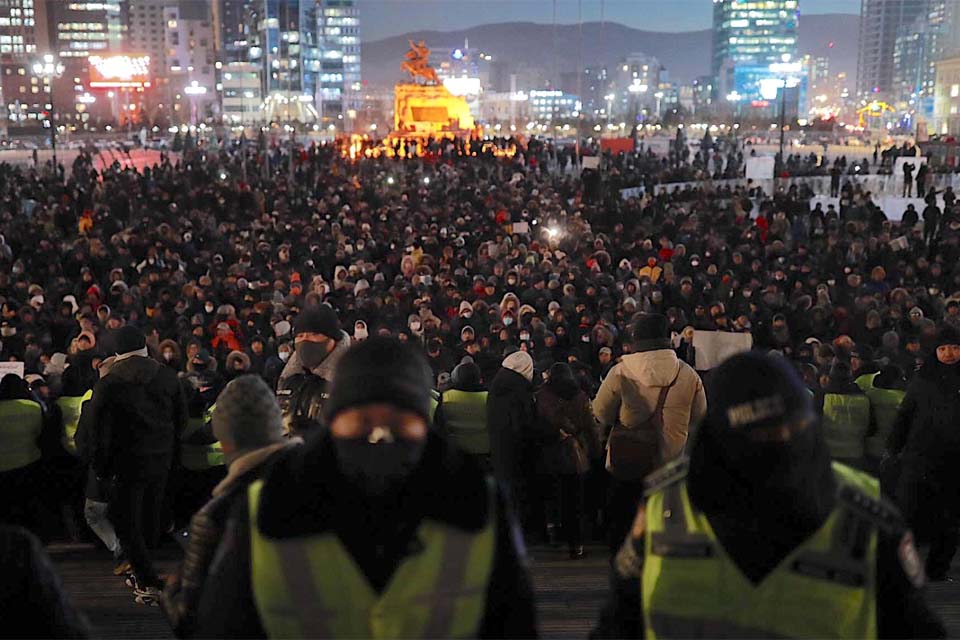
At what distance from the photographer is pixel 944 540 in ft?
18.5

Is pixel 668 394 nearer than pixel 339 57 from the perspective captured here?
Yes

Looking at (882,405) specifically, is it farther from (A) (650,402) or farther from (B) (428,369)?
(B) (428,369)

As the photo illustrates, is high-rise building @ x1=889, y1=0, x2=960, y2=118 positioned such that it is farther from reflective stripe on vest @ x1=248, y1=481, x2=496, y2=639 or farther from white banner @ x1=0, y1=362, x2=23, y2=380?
reflective stripe on vest @ x1=248, y1=481, x2=496, y2=639

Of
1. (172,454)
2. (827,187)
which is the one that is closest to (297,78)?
(827,187)

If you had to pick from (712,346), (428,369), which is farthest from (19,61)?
(428,369)

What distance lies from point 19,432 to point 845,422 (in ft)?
15.9

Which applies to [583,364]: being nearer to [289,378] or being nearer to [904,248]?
[289,378]

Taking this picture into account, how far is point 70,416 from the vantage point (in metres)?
6.28

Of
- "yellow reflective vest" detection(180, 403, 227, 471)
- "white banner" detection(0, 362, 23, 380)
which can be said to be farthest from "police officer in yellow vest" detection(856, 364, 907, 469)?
"white banner" detection(0, 362, 23, 380)

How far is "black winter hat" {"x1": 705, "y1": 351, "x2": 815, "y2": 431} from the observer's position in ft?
6.97

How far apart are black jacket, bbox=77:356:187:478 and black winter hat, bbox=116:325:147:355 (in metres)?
0.08

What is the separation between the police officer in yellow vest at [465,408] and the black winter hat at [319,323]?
157 cm

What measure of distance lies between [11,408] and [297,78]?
14523cm

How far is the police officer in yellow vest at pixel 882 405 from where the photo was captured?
254 inches
